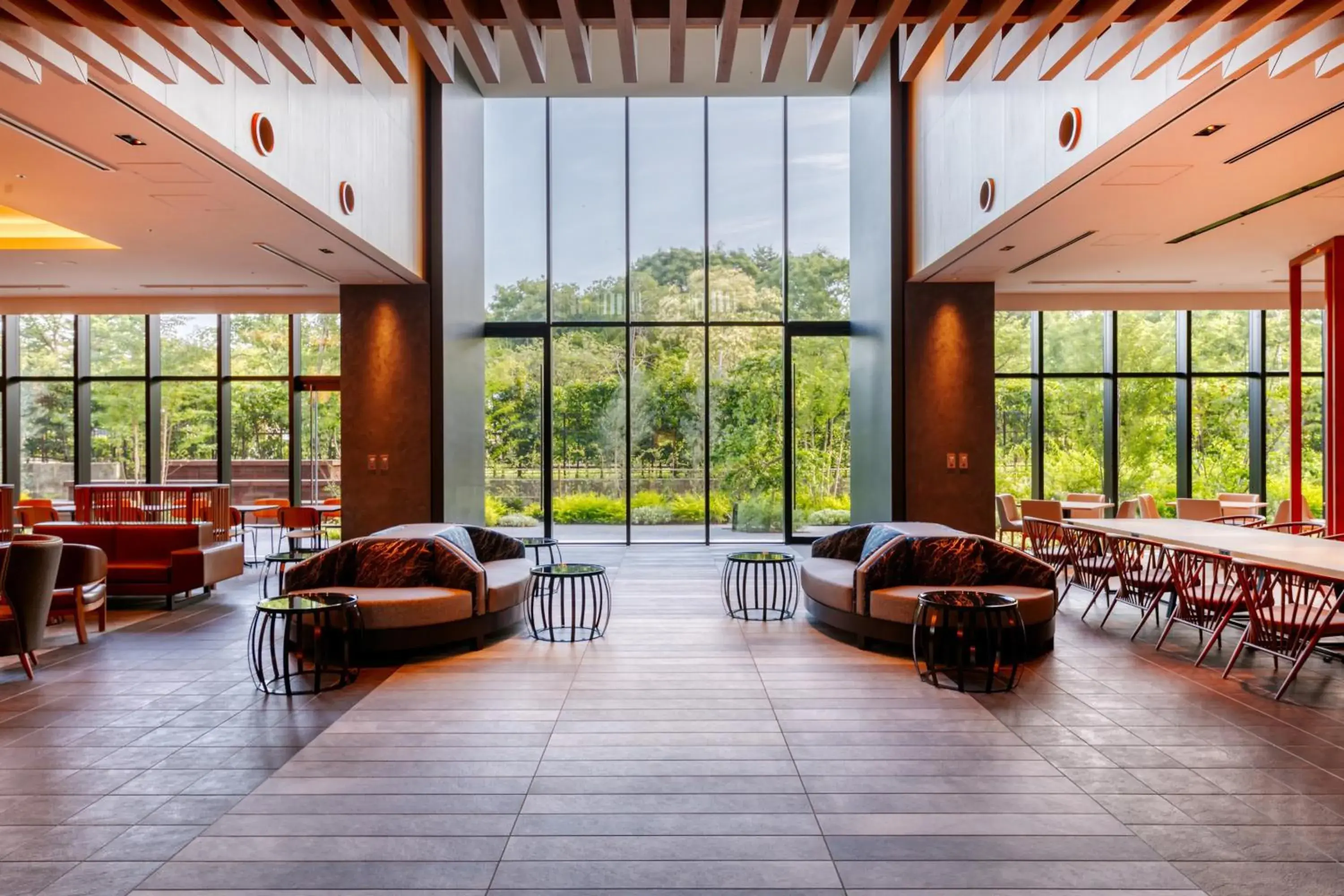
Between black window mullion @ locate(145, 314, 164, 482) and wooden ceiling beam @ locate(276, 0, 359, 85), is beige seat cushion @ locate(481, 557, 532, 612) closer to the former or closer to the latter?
wooden ceiling beam @ locate(276, 0, 359, 85)

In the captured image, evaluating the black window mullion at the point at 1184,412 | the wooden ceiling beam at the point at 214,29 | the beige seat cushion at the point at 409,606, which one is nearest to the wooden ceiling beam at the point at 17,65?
the wooden ceiling beam at the point at 214,29

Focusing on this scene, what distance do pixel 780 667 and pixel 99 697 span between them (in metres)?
4.34

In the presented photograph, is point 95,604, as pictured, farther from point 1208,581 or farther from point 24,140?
point 1208,581

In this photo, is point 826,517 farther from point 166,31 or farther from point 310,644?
point 166,31

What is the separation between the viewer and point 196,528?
8.67m

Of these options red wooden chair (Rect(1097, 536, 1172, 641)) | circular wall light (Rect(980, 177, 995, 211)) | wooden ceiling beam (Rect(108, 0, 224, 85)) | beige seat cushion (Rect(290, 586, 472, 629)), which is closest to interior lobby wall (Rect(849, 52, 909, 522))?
circular wall light (Rect(980, 177, 995, 211))

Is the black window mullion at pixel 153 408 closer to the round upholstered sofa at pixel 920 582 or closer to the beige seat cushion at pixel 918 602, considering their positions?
the round upholstered sofa at pixel 920 582

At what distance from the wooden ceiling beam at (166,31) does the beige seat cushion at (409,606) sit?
11.4ft

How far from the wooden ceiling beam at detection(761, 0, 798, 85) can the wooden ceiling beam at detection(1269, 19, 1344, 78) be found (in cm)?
238

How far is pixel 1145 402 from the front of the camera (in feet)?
45.5

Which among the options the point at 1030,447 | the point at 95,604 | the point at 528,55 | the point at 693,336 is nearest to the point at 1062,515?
the point at 1030,447

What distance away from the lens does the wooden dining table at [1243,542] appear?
5199 millimetres

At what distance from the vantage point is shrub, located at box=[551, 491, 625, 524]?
12.9 metres

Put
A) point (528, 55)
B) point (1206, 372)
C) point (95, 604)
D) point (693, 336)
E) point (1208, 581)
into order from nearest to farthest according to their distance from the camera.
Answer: point (528, 55)
point (95, 604)
point (1208, 581)
point (693, 336)
point (1206, 372)
